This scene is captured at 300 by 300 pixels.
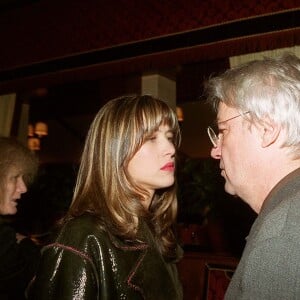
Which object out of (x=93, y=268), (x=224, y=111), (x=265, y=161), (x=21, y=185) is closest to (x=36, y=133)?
(x=21, y=185)

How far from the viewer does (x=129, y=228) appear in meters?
1.84

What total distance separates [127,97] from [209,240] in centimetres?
284

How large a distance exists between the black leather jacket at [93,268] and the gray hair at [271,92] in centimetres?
81

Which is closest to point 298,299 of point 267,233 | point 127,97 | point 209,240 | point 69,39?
point 267,233

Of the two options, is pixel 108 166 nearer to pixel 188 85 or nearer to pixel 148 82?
pixel 148 82

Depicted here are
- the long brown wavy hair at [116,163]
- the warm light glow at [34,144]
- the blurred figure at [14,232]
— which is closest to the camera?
the long brown wavy hair at [116,163]

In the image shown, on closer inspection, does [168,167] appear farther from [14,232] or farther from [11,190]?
[11,190]

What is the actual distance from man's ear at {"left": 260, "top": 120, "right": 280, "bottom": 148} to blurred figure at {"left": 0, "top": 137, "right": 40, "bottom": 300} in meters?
1.82

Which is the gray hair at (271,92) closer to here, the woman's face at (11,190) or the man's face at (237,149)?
the man's face at (237,149)

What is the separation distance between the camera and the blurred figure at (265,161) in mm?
1021

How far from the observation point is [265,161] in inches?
55.4

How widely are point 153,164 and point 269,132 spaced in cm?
71

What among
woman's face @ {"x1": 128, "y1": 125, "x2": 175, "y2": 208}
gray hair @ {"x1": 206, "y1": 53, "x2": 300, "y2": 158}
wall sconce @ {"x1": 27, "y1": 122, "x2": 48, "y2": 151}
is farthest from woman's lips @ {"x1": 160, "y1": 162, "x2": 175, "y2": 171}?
wall sconce @ {"x1": 27, "y1": 122, "x2": 48, "y2": 151}

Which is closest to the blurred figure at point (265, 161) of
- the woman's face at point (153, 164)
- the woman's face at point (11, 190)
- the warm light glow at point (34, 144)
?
the woman's face at point (153, 164)
